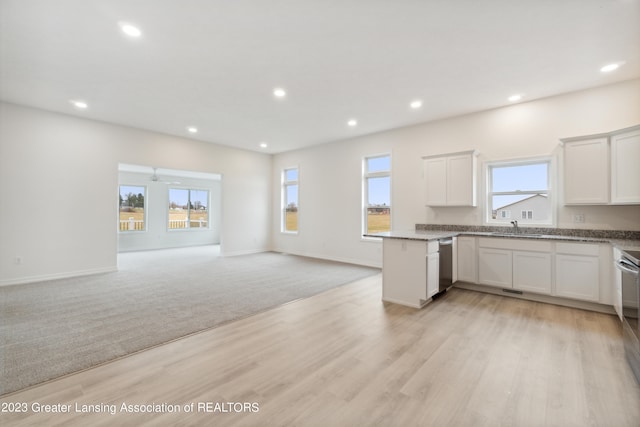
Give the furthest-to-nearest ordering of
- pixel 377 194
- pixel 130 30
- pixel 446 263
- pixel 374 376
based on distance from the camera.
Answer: pixel 377 194
pixel 446 263
pixel 130 30
pixel 374 376

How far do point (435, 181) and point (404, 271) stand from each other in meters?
2.06

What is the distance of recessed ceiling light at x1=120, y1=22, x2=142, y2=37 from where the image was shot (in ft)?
8.55

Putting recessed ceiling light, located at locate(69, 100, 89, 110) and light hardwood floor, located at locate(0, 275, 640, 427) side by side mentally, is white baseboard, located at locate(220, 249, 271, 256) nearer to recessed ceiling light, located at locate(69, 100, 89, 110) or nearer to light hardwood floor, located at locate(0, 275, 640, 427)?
recessed ceiling light, located at locate(69, 100, 89, 110)

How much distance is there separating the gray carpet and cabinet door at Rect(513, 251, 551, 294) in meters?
2.42

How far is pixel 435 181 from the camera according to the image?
4895mm

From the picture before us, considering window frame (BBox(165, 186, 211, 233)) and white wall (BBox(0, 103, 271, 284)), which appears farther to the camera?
window frame (BBox(165, 186, 211, 233))

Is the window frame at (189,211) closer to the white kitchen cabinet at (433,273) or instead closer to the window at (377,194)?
the window at (377,194)

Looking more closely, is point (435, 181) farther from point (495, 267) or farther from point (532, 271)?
point (532, 271)

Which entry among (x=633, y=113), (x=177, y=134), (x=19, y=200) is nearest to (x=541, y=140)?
(x=633, y=113)

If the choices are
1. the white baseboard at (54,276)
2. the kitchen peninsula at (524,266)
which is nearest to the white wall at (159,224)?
the white baseboard at (54,276)

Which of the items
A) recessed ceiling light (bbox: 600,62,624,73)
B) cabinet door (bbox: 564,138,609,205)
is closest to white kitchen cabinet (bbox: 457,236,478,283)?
cabinet door (bbox: 564,138,609,205)

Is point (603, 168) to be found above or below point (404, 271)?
above

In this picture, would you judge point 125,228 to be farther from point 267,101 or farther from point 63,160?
point 267,101

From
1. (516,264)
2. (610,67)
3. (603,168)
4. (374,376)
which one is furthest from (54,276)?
(610,67)
